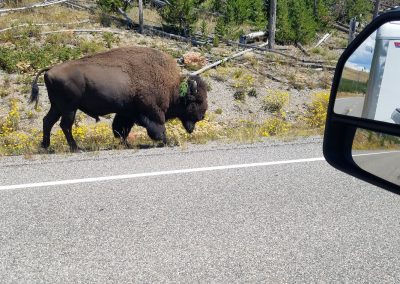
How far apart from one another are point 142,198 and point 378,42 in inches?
124

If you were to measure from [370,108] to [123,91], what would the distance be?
6.57 meters

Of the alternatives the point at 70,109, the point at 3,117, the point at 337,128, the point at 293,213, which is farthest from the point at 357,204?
the point at 3,117

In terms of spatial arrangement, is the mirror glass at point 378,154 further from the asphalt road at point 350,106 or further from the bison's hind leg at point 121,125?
the bison's hind leg at point 121,125

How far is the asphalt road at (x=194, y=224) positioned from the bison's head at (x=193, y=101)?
10.1 feet

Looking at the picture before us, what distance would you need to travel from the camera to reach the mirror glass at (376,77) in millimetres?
1805

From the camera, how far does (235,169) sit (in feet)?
18.5

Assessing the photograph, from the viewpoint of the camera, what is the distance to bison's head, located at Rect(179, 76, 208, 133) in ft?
28.8

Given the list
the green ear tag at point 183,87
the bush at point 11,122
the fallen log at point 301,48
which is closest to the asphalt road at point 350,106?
the green ear tag at point 183,87

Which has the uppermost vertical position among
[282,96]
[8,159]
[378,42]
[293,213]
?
[378,42]

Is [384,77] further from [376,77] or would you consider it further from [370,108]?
[370,108]

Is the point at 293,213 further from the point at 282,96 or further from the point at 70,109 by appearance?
the point at 282,96

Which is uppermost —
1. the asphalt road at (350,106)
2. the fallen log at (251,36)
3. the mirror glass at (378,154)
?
the asphalt road at (350,106)

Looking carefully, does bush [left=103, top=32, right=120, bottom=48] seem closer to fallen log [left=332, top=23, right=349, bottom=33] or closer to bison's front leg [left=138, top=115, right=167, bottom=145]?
bison's front leg [left=138, top=115, right=167, bottom=145]

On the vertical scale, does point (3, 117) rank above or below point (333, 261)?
below
